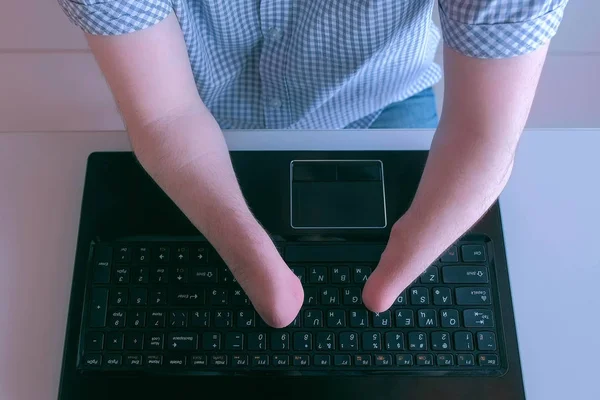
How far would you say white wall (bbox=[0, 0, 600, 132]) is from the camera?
30.9 inches

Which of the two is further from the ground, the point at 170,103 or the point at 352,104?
the point at 352,104

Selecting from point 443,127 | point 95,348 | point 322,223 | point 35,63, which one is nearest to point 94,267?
point 95,348

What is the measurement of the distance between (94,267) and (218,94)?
0.97 ft

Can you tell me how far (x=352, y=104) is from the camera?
72 centimetres

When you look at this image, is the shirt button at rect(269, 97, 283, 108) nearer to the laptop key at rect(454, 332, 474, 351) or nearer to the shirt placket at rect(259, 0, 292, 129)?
the shirt placket at rect(259, 0, 292, 129)

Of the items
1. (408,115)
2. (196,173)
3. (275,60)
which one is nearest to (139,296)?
(196,173)

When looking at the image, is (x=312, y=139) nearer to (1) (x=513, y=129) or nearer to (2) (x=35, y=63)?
(1) (x=513, y=129)

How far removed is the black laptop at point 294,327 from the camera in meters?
0.46

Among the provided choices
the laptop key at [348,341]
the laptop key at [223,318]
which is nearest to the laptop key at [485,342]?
the laptop key at [348,341]

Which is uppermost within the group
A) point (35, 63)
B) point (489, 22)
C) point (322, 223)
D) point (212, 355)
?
point (35, 63)

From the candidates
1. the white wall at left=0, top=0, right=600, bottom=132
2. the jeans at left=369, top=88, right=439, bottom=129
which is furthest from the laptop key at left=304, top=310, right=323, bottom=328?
the white wall at left=0, top=0, right=600, bottom=132

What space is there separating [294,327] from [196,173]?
0.16 meters

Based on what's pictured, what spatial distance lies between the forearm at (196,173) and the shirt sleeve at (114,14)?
3.3 inches

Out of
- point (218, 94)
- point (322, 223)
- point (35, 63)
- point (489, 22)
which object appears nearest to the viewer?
point (489, 22)
